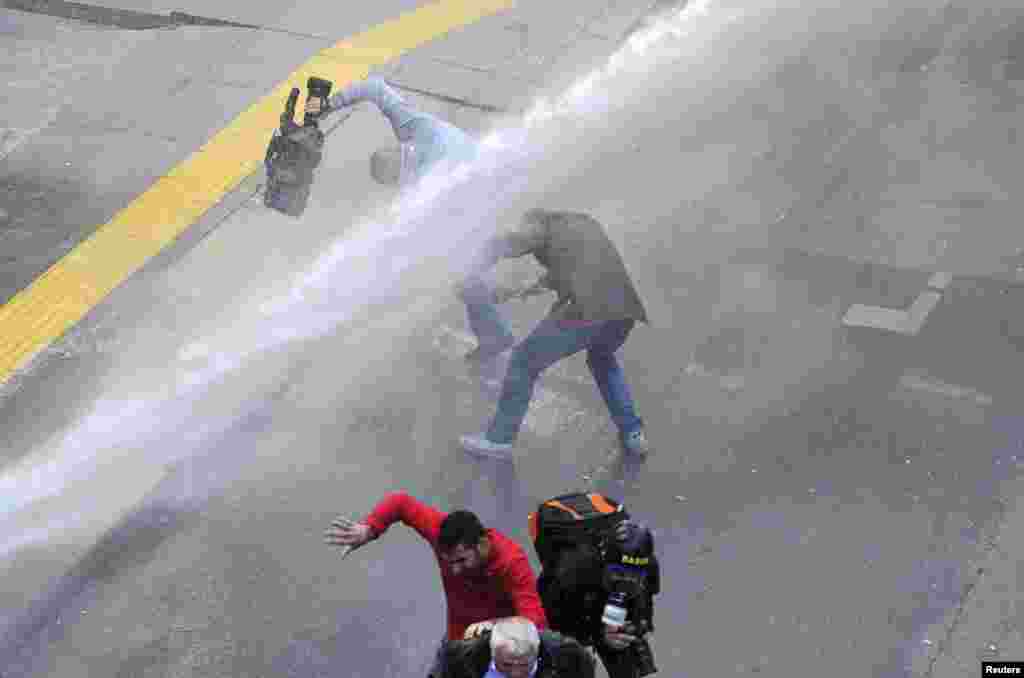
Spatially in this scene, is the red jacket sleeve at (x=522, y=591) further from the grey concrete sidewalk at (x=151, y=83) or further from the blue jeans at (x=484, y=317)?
the grey concrete sidewalk at (x=151, y=83)

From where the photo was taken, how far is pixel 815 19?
1357 cm

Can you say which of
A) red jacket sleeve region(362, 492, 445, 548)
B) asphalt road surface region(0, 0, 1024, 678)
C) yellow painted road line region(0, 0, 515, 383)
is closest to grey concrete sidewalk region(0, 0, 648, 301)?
yellow painted road line region(0, 0, 515, 383)

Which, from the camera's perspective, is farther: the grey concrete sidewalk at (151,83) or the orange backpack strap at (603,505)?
the grey concrete sidewalk at (151,83)

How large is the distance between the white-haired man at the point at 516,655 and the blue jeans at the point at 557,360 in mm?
2755

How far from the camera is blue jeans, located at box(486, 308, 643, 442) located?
318 inches

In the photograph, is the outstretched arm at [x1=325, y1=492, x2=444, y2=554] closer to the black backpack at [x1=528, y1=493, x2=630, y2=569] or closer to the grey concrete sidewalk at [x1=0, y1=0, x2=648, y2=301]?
the black backpack at [x1=528, y1=493, x2=630, y2=569]

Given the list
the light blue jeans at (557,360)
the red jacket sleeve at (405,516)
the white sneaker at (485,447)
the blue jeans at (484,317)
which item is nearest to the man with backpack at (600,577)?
the red jacket sleeve at (405,516)

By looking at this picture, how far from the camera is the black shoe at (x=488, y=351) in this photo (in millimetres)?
9164

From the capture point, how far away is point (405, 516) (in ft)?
19.9

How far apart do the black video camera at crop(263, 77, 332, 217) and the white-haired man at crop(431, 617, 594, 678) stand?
4296mm

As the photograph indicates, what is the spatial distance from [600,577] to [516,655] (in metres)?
0.67

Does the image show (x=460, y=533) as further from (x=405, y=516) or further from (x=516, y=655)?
(x=516, y=655)

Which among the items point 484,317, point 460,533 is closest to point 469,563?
point 460,533

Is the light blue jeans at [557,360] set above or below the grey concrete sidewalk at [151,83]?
above
